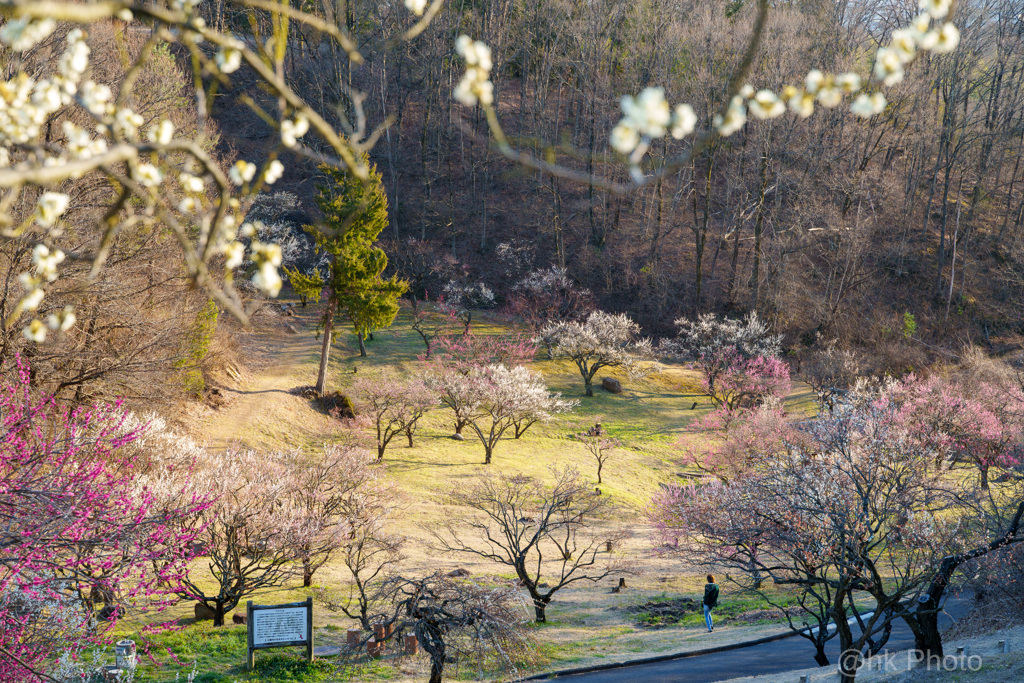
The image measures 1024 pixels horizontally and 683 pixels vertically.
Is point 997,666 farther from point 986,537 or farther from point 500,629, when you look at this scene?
point 500,629

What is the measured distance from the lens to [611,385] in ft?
113

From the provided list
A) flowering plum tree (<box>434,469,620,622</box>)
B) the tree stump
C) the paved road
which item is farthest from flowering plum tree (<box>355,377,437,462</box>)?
the paved road

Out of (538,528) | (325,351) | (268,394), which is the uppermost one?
(325,351)

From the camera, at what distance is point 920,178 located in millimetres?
44688

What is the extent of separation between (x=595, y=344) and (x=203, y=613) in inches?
899

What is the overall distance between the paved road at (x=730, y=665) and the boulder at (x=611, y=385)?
20781 millimetres

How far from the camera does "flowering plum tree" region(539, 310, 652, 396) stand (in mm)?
34281

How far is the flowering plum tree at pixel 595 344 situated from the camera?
34.3 meters

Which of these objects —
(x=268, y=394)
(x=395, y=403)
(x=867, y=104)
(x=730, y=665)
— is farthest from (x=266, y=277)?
(x=268, y=394)

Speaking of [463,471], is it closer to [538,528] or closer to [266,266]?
[538,528]

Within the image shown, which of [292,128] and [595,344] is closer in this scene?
[292,128]

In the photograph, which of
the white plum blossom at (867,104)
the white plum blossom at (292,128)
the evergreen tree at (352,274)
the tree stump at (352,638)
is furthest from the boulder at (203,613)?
the white plum blossom at (867,104)

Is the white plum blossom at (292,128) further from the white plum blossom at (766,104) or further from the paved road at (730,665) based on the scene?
the paved road at (730,665)

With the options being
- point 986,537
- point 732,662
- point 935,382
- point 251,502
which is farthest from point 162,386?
point 935,382
